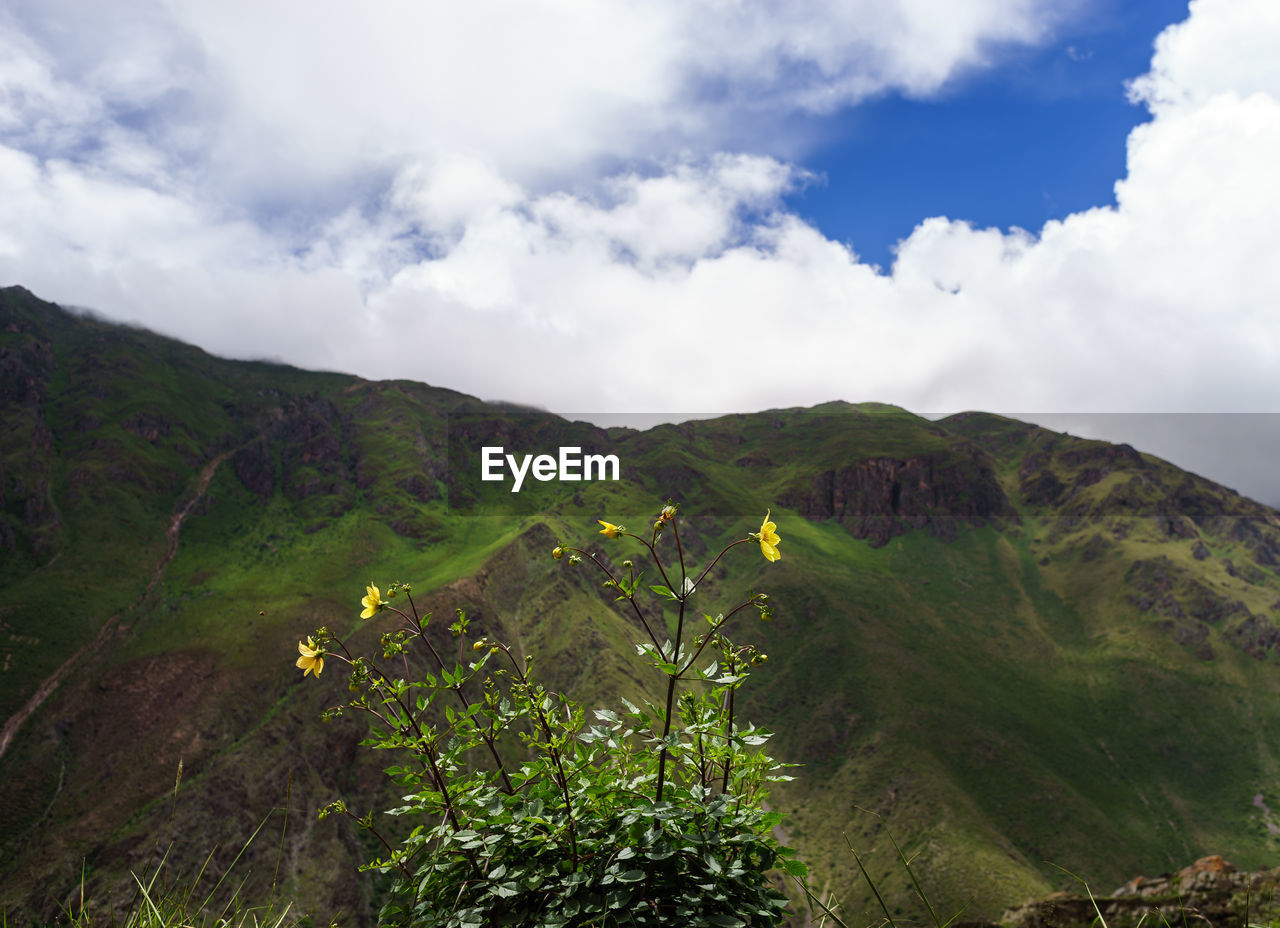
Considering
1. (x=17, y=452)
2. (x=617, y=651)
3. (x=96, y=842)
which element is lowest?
(x=96, y=842)

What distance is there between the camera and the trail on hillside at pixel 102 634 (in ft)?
291

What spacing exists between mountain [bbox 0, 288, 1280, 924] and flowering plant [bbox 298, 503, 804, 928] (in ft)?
148

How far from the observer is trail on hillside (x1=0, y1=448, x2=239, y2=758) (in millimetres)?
88750

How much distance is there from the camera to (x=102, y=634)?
349 feet

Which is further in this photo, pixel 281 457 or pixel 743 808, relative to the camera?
pixel 281 457

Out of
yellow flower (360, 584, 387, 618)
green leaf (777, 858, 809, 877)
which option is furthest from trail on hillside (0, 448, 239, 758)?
green leaf (777, 858, 809, 877)

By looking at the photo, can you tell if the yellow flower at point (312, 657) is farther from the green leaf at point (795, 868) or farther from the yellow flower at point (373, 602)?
the green leaf at point (795, 868)

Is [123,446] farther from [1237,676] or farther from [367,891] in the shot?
[1237,676]

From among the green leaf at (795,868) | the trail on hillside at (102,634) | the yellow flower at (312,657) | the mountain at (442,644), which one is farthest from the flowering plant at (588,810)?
the trail on hillside at (102,634)

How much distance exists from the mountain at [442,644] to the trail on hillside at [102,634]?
1.49 feet

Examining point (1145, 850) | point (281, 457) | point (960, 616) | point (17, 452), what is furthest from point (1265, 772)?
point (17, 452)

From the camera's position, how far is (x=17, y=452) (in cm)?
13925

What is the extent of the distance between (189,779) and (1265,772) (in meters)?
193

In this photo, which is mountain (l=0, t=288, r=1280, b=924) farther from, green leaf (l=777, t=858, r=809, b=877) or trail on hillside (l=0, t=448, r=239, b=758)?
green leaf (l=777, t=858, r=809, b=877)
